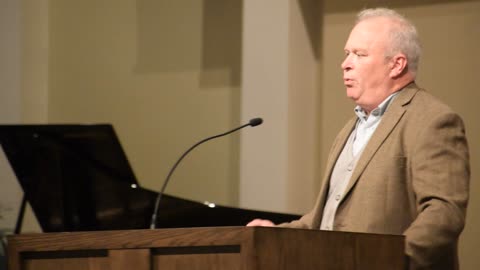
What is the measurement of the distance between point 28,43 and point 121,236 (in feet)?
13.2

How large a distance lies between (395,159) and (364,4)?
2501 mm

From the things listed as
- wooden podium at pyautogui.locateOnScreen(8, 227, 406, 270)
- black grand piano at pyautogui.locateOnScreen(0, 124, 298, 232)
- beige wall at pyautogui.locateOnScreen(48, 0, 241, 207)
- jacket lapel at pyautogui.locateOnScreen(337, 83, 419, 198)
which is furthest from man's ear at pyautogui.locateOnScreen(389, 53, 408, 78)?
beige wall at pyautogui.locateOnScreen(48, 0, 241, 207)

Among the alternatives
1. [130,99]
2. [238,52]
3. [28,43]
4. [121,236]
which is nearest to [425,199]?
[121,236]

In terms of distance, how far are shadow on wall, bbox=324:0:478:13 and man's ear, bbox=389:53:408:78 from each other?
78.7 inches

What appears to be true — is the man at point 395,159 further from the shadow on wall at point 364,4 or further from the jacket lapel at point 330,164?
the shadow on wall at point 364,4

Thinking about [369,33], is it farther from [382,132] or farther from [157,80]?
[157,80]

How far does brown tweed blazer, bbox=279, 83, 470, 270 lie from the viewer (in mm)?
2654

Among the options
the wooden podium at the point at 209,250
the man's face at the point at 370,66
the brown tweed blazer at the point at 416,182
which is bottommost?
Result: the wooden podium at the point at 209,250

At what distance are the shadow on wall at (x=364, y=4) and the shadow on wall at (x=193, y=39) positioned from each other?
27.7 inches

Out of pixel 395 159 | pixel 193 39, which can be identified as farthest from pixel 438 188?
pixel 193 39

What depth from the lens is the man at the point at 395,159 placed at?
2.68 metres

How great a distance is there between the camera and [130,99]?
20.0ft

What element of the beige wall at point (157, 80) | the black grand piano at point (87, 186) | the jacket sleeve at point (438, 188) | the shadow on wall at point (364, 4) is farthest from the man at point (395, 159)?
the beige wall at point (157, 80)

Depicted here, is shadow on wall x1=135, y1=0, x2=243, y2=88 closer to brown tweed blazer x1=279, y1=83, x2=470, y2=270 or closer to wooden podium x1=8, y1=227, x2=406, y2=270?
brown tweed blazer x1=279, y1=83, x2=470, y2=270
